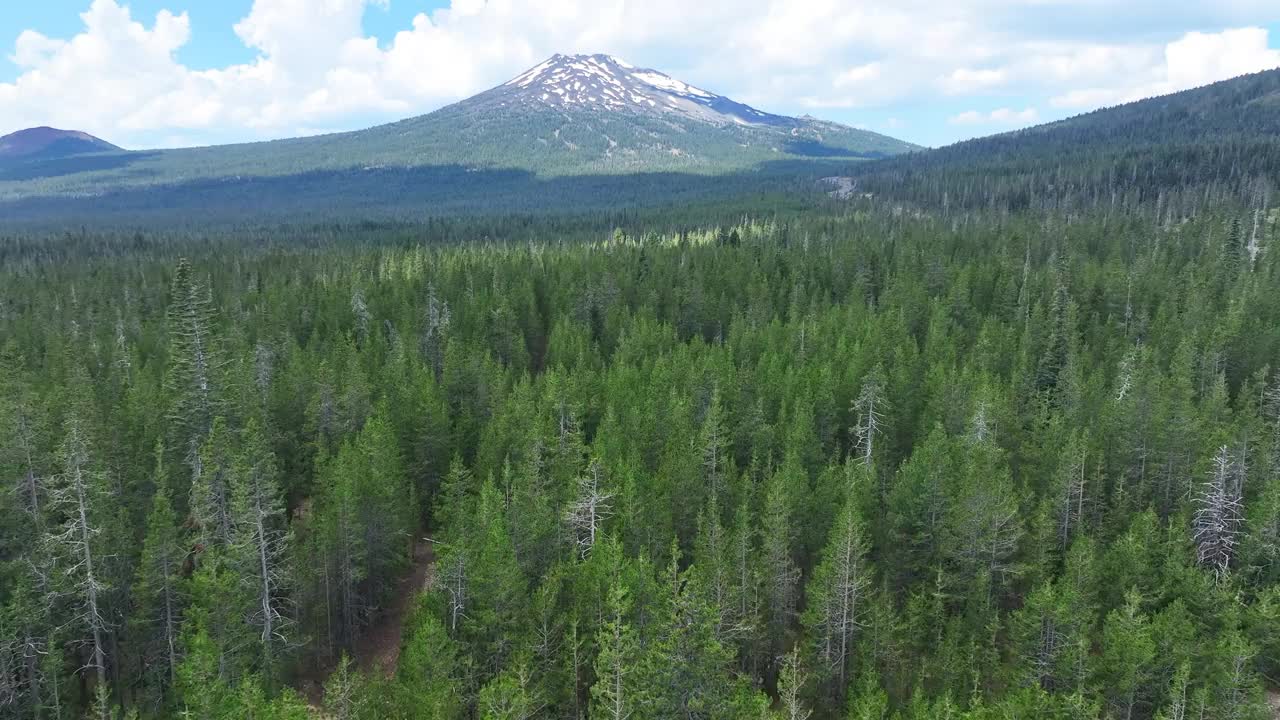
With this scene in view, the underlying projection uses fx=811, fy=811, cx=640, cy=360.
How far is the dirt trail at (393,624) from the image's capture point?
37375 mm

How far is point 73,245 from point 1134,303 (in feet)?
567

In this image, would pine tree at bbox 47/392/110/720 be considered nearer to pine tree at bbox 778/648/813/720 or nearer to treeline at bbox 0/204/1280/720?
treeline at bbox 0/204/1280/720

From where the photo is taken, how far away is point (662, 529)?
3619 cm

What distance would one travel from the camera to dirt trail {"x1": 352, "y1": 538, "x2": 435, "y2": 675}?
37.4 metres

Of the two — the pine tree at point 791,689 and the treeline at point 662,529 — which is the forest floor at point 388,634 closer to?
the treeline at point 662,529

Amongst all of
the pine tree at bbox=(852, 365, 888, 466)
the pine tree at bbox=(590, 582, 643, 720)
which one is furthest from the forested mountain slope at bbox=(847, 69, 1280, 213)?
the pine tree at bbox=(590, 582, 643, 720)

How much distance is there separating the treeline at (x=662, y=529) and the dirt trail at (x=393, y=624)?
1170 mm

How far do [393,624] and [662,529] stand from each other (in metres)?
15.0

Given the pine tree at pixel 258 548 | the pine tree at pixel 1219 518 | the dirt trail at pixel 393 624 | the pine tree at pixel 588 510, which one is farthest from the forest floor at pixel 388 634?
the pine tree at pixel 1219 518

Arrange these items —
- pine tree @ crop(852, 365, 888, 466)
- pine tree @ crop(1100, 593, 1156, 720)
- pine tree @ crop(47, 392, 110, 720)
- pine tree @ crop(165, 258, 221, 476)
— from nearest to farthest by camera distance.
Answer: pine tree @ crop(1100, 593, 1156, 720) < pine tree @ crop(47, 392, 110, 720) < pine tree @ crop(165, 258, 221, 476) < pine tree @ crop(852, 365, 888, 466)

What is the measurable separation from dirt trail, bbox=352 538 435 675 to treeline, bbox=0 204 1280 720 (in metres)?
1.17

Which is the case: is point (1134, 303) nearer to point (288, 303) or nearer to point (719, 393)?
point (719, 393)

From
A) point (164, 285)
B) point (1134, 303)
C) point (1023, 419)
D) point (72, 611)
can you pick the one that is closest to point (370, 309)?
point (164, 285)

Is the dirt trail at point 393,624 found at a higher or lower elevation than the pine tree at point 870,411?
lower
